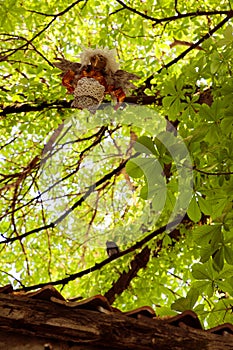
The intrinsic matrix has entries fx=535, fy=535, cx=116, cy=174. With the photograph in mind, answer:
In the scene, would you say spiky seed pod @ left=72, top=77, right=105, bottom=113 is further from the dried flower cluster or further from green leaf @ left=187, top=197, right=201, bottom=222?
green leaf @ left=187, top=197, right=201, bottom=222

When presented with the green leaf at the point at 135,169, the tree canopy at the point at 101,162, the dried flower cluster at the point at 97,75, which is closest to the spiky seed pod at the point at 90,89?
the dried flower cluster at the point at 97,75

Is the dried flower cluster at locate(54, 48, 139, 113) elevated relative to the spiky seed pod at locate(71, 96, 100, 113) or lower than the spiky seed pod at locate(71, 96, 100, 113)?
elevated

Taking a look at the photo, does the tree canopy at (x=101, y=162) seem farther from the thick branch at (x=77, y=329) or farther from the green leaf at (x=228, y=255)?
the thick branch at (x=77, y=329)

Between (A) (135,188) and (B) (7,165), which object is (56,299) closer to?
(A) (135,188)

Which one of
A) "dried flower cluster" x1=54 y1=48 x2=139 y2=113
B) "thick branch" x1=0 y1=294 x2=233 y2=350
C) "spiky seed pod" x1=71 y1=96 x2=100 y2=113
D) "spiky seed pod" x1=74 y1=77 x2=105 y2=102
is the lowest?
"thick branch" x1=0 y1=294 x2=233 y2=350

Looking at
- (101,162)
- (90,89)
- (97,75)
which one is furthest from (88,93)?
(101,162)

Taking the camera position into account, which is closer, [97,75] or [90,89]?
[90,89]

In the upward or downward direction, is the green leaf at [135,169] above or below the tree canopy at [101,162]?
below

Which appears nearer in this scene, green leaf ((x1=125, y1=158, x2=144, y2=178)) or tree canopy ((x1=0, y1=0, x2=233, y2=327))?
green leaf ((x1=125, y1=158, x2=144, y2=178))

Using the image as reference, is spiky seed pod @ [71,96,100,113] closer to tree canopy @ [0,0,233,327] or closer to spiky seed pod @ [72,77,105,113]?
spiky seed pod @ [72,77,105,113]

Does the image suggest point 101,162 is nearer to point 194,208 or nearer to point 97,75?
point 97,75

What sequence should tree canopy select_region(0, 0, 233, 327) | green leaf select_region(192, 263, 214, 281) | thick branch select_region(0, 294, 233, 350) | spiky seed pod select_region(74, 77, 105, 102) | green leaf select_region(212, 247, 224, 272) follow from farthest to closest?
1. tree canopy select_region(0, 0, 233, 327)
2. spiky seed pod select_region(74, 77, 105, 102)
3. green leaf select_region(192, 263, 214, 281)
4. green leaf select_region(212, 247, 224, 272)
5. thick branch select_region(0, 294, 233, 350)

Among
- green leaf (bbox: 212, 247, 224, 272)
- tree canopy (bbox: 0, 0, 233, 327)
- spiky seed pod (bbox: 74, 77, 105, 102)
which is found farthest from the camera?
tree canopy (bbox: 0, 0, 233, 327)

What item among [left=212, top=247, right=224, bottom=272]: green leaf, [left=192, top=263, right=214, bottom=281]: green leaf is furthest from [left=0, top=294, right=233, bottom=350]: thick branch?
[left=192, top=263, right=214, bottom=281]: green leaf
